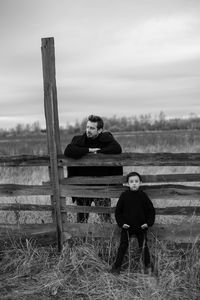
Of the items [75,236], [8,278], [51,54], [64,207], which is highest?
[51,54]

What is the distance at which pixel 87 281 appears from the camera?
4.37m

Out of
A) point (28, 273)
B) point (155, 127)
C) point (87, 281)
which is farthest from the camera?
point (155, 127)

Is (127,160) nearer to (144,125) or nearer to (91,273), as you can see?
(91,273)

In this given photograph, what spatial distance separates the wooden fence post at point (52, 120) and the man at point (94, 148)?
213mm

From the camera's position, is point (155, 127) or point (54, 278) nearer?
point (54, 278)

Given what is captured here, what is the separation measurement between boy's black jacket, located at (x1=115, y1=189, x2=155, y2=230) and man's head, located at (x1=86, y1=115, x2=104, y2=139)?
0.99 metres

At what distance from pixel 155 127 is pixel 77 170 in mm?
43054

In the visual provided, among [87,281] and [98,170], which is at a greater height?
[98,170]

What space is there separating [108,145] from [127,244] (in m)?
1.37

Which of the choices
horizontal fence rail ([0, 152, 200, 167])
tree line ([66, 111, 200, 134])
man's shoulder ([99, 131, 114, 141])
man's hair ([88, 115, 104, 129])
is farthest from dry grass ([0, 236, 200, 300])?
tree line ([66, 111, 200, 134])

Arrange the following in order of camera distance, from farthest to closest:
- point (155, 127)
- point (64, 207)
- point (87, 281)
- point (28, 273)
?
point (155, 127) → point (64, 207) → point (28, 273) → point (87, 281)

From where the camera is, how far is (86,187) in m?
5.11

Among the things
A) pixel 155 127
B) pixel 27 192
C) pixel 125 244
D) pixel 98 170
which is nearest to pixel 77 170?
pixel 98 170

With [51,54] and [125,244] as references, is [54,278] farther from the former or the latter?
[51,54]
